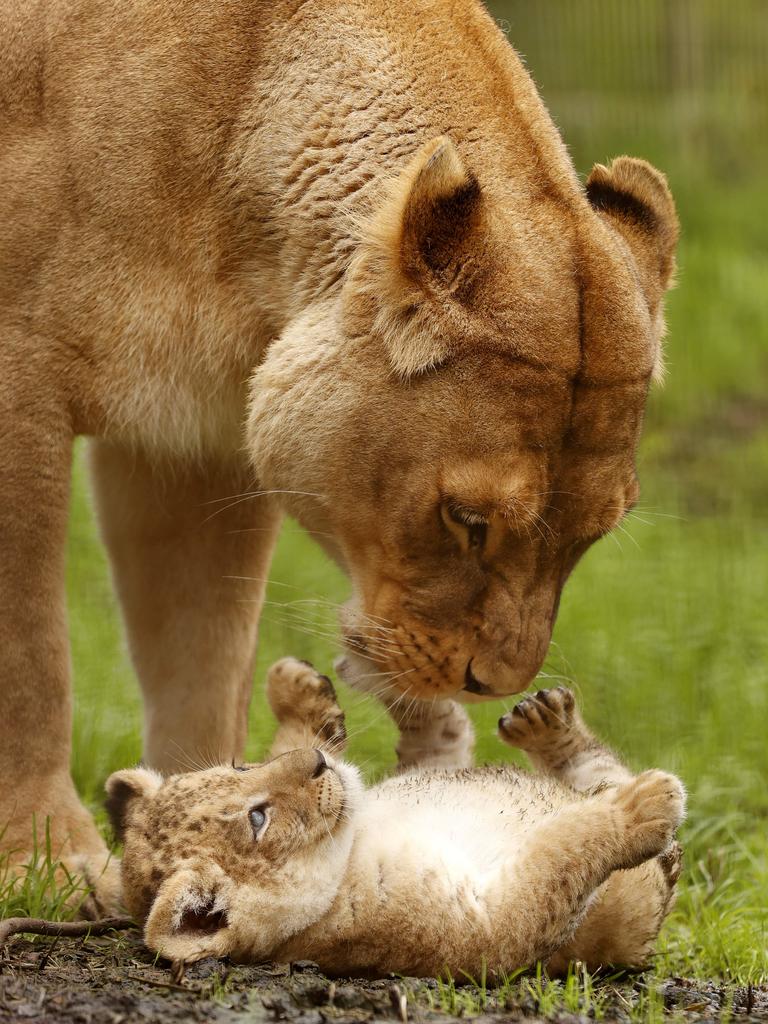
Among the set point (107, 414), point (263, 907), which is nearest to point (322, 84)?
point (107, 414)

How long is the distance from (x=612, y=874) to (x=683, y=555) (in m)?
4.40

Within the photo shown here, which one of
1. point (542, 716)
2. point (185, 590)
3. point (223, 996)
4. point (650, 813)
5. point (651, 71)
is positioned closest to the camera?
point (223, 996)

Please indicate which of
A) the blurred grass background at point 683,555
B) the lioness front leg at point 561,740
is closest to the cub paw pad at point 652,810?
the blurred grass background at point 683,555

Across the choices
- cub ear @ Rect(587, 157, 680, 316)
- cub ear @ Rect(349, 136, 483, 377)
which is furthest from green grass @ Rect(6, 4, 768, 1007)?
cub ear @ Rect(349, 136, 483, 377)

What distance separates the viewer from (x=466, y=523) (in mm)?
3732

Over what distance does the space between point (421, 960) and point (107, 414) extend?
158 cm

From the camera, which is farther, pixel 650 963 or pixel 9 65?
pixel 9 65

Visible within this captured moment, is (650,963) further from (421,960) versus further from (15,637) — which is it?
(15,637)

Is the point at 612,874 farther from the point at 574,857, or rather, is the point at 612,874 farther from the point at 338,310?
the point at 338,310

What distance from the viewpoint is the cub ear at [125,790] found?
144 inches

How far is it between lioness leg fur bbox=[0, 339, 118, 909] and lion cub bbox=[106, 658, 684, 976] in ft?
1.37

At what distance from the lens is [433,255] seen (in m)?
3.71

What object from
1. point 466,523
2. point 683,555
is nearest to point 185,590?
point 466,523

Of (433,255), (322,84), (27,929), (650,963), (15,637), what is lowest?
(650,963)
